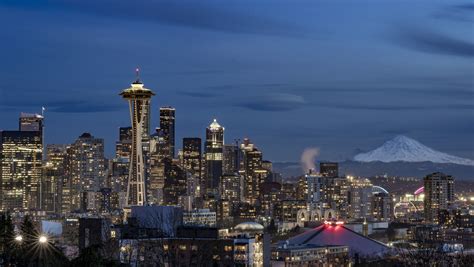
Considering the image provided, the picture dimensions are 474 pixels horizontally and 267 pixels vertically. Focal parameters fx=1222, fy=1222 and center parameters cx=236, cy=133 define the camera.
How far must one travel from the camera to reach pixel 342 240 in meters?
99.8

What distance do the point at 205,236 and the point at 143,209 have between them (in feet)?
65.5

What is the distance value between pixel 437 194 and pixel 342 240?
60.3 m

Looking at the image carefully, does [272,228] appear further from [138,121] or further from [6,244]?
[6,244]

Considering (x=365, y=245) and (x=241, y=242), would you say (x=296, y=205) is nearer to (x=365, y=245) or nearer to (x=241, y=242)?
(x=365, y=245)

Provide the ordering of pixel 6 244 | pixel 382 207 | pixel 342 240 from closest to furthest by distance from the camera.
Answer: pixel 6 244
pixel 342 240
pixel 382 207

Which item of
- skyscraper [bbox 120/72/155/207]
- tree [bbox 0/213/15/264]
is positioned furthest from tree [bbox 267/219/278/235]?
tree [bbox 0/213/15/264]

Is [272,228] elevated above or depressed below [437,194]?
below

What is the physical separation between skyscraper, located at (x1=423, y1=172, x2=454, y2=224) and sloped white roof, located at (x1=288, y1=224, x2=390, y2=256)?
5175 centimetres

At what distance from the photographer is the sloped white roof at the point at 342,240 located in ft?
307

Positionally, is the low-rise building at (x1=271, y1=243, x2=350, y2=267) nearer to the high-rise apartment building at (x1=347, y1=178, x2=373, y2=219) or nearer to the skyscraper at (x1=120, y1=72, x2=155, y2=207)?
the skyscraper at (x1=120, y1=72, x2=155, y2=207)

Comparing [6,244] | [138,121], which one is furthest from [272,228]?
[6,244]

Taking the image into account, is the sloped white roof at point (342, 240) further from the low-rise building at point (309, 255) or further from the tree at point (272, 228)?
the tree at point (272, 228)

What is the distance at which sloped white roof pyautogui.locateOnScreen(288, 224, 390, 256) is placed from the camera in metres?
93.6

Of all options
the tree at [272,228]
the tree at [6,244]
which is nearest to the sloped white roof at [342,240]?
the tree at [272,228]
